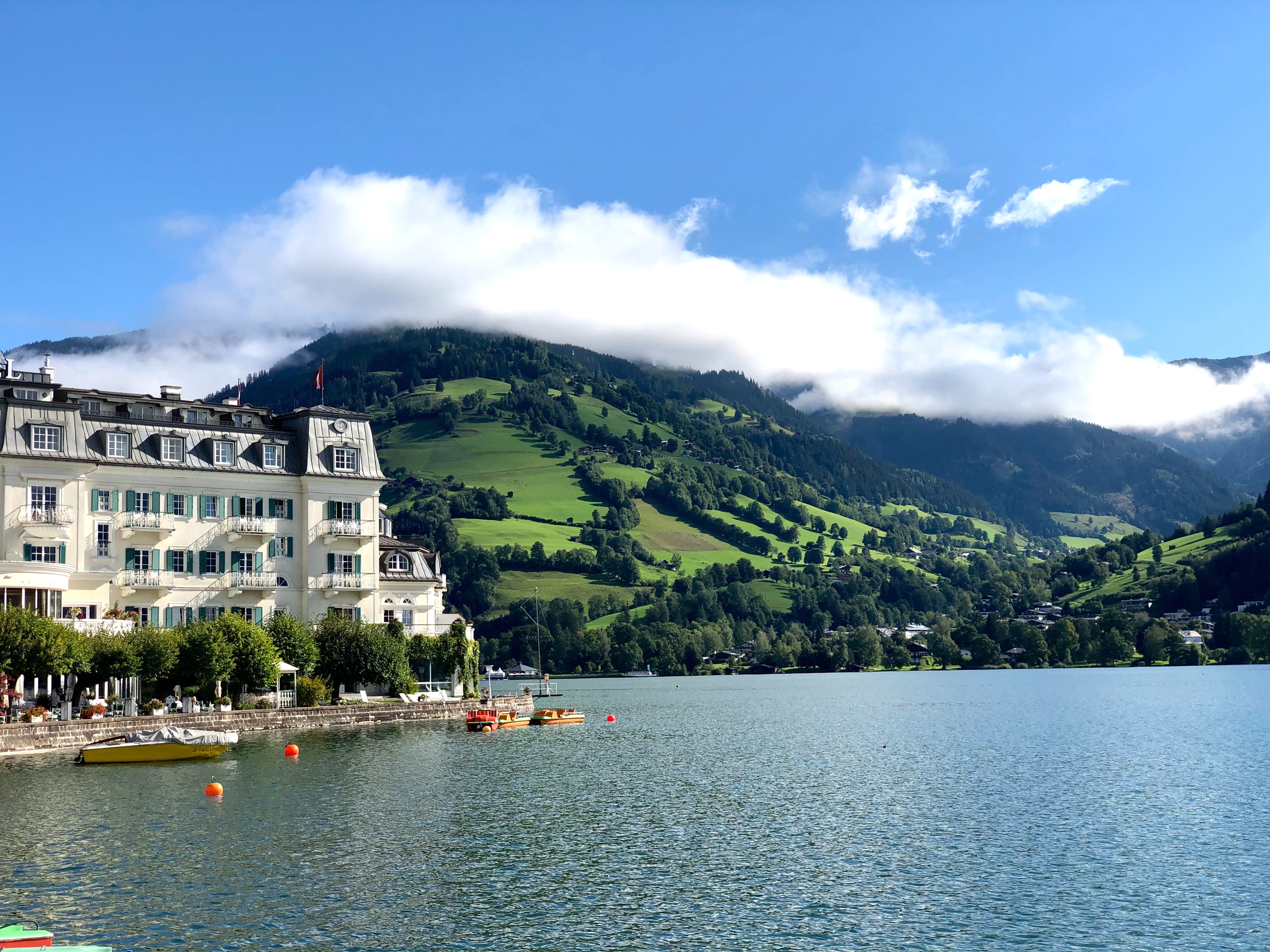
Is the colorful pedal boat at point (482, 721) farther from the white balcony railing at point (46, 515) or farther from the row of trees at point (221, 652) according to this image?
the white balcony railing at point (46, 515)

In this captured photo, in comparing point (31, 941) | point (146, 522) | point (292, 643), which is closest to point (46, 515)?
point (146, 522)

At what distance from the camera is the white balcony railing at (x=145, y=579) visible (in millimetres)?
94375

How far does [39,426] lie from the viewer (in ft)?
298

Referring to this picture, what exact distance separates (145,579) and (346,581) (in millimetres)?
16461

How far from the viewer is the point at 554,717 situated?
10912cm

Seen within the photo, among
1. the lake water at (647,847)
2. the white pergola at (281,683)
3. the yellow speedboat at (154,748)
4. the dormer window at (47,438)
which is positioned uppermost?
the dormer window at (47,438)

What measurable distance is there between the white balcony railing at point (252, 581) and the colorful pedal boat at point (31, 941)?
7272cm

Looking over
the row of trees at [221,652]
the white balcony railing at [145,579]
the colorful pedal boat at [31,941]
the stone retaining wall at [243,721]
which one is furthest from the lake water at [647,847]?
the white balcony railing at [145,579]

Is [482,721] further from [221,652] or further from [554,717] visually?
[221,652]

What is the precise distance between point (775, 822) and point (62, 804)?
29235mm

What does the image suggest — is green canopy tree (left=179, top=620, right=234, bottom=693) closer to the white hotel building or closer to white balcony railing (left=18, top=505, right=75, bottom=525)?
the white hotel building

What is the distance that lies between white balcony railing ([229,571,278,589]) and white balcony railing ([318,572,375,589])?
4197 mm

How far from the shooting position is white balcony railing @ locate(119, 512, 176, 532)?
310 ft

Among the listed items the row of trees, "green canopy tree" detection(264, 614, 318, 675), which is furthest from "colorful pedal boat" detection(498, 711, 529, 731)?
"green canopy tree" detection(264, 614, 318, 675)
